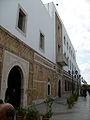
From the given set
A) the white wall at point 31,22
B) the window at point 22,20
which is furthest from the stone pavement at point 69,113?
the window at point 22,20

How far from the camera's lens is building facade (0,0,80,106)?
9229 mm

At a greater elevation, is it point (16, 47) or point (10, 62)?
point (16, 47)

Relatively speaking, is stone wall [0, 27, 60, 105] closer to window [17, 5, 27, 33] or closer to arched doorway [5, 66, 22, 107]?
arched doorway [5, 66, 22, 107]

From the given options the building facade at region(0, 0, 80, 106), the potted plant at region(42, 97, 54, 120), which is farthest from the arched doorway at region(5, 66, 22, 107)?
the potted plant at region(42, 97, 54, 120)

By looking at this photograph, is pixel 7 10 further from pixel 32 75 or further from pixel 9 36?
pixel 32 75

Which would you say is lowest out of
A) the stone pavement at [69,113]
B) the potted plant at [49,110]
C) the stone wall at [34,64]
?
the stone pavement at [69,113]

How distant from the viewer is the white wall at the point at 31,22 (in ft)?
31.1

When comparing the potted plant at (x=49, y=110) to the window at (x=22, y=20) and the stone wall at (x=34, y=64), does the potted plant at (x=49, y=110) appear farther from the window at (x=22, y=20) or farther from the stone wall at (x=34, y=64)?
the window at (x=22, y=20)

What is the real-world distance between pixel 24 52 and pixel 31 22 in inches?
117

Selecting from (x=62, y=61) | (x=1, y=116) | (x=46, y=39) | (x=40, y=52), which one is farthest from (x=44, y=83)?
(x=1, y=116)

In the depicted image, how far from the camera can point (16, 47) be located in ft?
33.8

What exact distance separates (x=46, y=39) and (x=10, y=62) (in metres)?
7.98

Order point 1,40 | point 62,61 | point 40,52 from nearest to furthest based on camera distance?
point 1,40 → point 40,52 → point 62,61

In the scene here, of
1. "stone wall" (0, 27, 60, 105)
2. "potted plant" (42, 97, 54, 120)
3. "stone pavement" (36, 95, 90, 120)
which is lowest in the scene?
"stone pavement" (36, 95, 90, 120)
